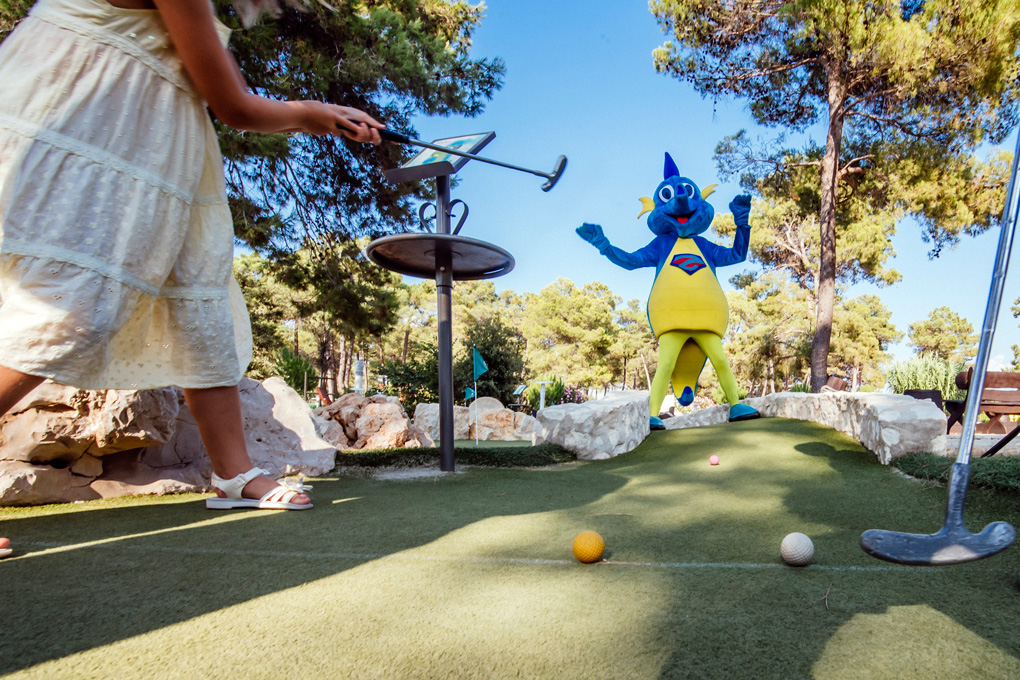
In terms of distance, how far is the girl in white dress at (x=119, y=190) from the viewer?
1.55 metres

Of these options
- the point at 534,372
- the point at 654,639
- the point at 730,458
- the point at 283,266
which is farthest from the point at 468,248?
the point at 534,372

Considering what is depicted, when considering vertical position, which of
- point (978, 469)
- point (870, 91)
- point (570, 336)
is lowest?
point (978, 469)

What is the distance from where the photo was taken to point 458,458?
4555mm

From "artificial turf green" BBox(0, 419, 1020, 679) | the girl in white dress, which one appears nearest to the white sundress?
the girl in white dress

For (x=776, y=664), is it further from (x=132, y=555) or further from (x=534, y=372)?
(x=534, y=372)

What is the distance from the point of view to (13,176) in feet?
5.05

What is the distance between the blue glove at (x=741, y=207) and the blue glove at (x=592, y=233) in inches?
52.9

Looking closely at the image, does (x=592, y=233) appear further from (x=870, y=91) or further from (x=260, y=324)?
(x=260, y=324)

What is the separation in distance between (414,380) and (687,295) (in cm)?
592

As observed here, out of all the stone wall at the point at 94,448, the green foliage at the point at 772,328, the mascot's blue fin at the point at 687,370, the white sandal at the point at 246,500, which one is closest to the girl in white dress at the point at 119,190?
the white sandal at the point at 246,500

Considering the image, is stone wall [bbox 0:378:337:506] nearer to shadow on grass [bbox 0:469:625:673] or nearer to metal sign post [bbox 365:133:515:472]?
shadow on grass [bbox 0:469:625:673]

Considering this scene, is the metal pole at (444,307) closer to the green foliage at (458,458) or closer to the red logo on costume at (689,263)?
the green foliage at (458,458)

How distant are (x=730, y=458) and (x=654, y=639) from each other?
3.07 metres

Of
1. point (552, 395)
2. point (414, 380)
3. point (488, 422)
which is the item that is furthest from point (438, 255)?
point (552, 395)
